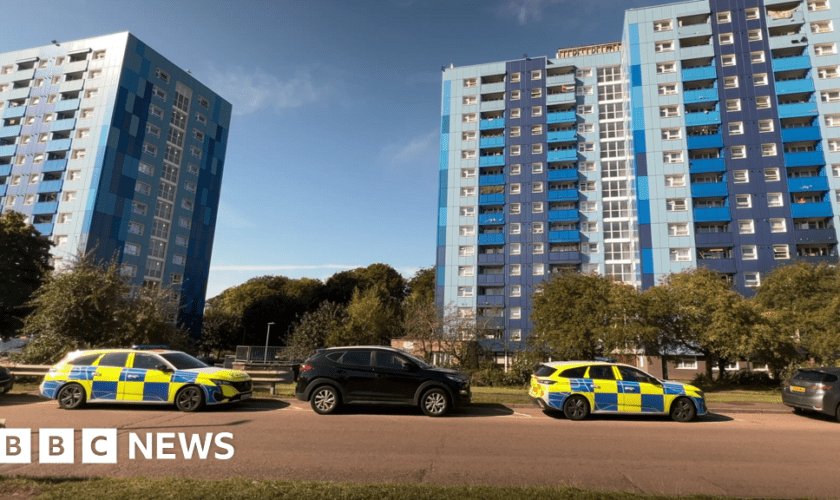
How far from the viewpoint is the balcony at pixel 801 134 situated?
48.3 m

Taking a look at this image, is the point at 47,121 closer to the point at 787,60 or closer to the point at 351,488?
the point at 351,488

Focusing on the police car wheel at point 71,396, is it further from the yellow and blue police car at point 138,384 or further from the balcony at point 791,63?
the balcony at point 791,63

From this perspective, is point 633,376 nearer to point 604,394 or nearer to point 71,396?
point 604,394

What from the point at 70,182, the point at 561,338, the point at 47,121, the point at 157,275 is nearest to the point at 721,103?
the point at 561,338

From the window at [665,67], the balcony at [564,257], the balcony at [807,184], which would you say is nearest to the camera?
the balcony at [807,184]

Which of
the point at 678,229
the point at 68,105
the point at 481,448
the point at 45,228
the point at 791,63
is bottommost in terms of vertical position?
the point at 481,448

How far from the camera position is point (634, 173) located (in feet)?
173

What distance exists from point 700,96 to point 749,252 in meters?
19.4

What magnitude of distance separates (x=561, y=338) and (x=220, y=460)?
71.5 ft

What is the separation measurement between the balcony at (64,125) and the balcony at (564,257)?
6383 centimetres

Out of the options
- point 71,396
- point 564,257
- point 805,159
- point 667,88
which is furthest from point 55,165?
point 805,159

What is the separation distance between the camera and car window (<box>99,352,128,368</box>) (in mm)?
11992

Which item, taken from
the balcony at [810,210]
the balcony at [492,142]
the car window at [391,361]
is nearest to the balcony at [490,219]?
the balcony at [492,142]

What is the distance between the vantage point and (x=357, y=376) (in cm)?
1175
